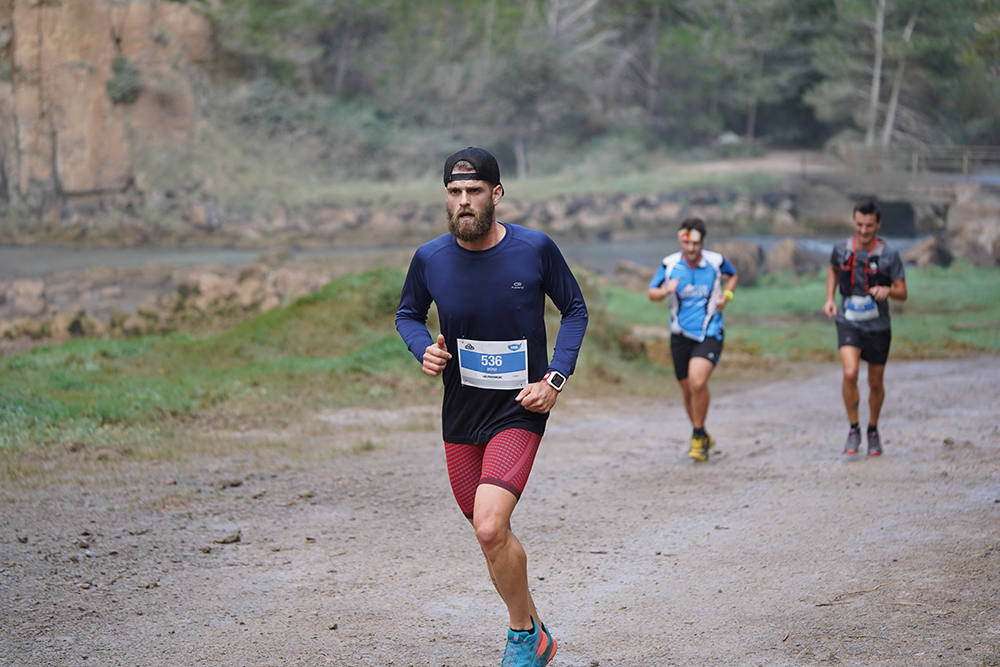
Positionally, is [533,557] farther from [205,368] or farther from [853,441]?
[205,368]

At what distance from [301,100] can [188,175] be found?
364 cm

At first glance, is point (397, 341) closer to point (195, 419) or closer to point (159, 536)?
point (195, 419)

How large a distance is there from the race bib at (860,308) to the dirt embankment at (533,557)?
124 centimetres

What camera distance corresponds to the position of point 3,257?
789 inches

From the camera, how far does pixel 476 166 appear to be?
4.40 m

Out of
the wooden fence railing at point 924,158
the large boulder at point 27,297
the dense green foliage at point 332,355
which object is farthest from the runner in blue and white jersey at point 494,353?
the wooden fence railing at point 924,158

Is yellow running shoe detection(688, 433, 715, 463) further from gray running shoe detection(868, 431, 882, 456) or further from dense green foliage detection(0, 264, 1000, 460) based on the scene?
dense green foliage detection(0, 264, 1000, 460)

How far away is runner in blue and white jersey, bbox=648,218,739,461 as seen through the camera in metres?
9.20

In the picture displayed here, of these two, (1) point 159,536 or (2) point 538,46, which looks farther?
(2) point 538,46

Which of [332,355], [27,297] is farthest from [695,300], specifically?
[27,297]

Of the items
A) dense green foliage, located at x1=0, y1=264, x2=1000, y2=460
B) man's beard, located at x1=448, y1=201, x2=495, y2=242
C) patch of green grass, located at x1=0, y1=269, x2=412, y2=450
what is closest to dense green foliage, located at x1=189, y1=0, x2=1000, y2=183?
dense green foliage, located at x1=0, y1=264, x2=1000, y2=460

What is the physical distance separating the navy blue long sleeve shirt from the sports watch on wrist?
0.03m

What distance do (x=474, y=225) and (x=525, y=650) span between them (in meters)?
1.74

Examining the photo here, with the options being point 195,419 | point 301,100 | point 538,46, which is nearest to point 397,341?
point 195,419
